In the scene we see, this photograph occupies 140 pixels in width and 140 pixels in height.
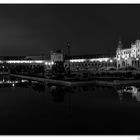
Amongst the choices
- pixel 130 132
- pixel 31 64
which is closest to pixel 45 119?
pixel 130 132

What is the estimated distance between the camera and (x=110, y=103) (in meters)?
14.1

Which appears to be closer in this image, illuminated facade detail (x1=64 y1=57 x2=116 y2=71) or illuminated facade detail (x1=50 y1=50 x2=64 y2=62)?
illuminated facade detail (x1=64 y1=57 x2=116 y2=71)

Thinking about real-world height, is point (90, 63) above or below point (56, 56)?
below

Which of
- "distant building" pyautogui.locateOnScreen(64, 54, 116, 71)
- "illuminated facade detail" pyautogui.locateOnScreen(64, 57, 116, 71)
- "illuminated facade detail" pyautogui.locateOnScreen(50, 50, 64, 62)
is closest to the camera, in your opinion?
"illuminated facade detail" pyautogui.locateOnScreen(64, 57, 116, 71)

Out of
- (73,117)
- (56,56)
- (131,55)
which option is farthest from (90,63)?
(73,117)

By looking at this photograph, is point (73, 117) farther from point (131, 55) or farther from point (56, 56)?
point (56, 56)

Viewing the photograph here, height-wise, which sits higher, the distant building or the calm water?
the distant building

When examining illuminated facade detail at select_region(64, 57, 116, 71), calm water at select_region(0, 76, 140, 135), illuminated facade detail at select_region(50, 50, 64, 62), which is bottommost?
calm water at select_region(0, 76, 140, 135)

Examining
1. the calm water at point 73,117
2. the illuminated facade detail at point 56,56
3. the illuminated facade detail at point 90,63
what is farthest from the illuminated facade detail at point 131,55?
the calm water at point 73,117

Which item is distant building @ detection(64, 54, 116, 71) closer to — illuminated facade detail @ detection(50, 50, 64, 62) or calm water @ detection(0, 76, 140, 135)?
illuminated facade detail @ detection(50, 50, 64, 62)

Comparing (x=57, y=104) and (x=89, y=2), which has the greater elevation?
(x=89, y=2)

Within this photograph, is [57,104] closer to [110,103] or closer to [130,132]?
[110,103]

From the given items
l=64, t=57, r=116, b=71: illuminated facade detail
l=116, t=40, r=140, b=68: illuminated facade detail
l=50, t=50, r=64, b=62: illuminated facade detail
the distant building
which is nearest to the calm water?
l=116, t=40, r=140, b=68: illuminated facade detail

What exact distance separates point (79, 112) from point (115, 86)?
435 inches
